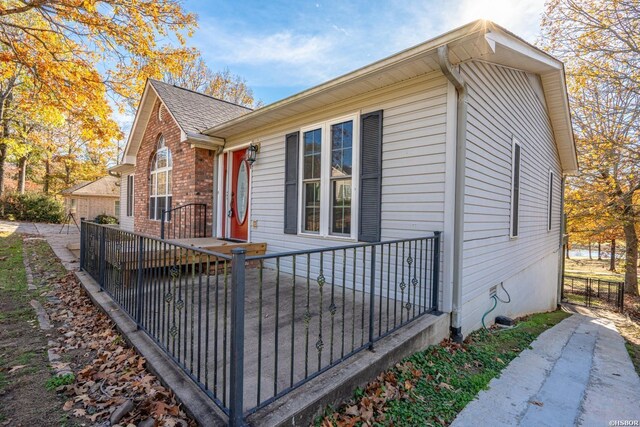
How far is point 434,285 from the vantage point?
3.86m

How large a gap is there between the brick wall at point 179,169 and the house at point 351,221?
2.0 inches

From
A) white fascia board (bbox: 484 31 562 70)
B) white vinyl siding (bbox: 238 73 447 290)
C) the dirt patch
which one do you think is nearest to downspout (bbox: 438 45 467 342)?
white vinyl siding (bbox: 238 73 447 290)

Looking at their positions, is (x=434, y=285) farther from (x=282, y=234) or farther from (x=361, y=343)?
(x=282, y=234)

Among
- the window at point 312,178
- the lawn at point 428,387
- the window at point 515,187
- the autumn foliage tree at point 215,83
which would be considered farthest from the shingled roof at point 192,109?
the autumn foliage tree at point 215,83

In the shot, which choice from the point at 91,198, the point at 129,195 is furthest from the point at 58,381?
the point at 91,198

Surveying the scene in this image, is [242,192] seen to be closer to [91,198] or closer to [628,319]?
[628,319]

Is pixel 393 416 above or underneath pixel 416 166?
underneath

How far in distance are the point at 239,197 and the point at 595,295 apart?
15.4 meters

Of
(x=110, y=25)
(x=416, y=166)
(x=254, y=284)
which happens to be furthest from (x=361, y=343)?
(x=110, y=25)

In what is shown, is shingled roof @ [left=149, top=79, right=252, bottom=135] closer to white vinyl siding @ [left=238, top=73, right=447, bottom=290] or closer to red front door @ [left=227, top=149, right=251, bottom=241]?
red front door @ [left=227, top=149, right=251, bottom=241]

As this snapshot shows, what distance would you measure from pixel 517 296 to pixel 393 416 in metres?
5.37

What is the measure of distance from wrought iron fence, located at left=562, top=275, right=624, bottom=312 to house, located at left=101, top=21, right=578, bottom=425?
7157 mm

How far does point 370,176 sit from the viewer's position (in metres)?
4.49

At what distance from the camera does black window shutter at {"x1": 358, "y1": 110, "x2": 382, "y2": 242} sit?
4410 mm
